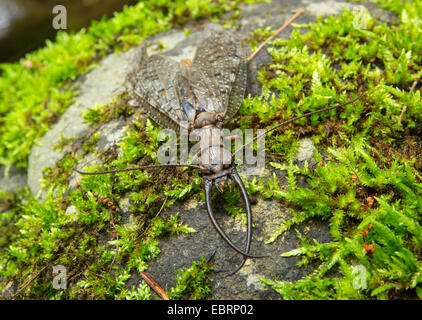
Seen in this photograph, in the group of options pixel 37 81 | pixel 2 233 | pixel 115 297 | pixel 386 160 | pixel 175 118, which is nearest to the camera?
pixel 115 297

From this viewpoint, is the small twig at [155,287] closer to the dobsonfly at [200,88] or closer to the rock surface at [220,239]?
the rock surface at [220,239]

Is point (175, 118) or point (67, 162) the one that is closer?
point (175, 118)

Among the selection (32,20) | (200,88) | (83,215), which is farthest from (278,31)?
(32,20)

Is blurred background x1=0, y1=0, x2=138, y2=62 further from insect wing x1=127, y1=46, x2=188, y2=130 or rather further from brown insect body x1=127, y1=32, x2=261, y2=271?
brown insect body x1=127, y1=32, x2=261, y2=271

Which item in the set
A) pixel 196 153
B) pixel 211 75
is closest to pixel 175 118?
pixel 196 153

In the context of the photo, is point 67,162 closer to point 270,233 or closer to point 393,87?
point 270,233

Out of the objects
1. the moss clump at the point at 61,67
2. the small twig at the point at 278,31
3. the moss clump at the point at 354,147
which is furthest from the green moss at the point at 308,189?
the moss clump at the point at 61,67
